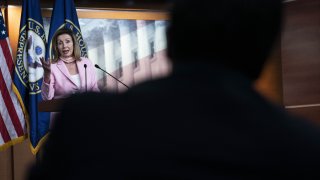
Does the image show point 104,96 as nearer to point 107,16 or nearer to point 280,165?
point 280,165

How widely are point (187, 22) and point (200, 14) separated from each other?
21 mm

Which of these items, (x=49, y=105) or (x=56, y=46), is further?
(x=56, y=46)

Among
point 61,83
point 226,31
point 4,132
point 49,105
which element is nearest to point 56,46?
point 61,83

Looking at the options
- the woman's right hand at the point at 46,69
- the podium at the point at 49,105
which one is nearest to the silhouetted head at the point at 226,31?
the podium at the point at 49,105

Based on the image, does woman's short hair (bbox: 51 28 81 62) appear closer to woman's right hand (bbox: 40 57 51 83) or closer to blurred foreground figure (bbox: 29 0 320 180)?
woman's right hand (bbox: 40 57 51 83)

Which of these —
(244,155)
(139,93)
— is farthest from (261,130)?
(139,93)

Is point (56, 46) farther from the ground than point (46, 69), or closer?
farther from the ground

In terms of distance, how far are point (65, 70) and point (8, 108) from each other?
0.62m

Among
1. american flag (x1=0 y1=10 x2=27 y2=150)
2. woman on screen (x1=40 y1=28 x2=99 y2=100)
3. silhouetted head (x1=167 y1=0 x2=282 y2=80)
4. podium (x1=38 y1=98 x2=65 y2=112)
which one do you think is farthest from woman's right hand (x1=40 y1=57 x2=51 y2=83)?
silhouetted head (x1=167 y1=0 x2=282 y2=80)

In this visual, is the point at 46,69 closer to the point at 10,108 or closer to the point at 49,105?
the point at 10,108

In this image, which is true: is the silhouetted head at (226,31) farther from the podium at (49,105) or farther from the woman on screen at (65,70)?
the woman on screen at (65,70)

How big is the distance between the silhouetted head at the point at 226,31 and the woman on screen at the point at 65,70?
414 cm

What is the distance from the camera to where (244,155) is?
25.5 inches

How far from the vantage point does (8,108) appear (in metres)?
4.96
